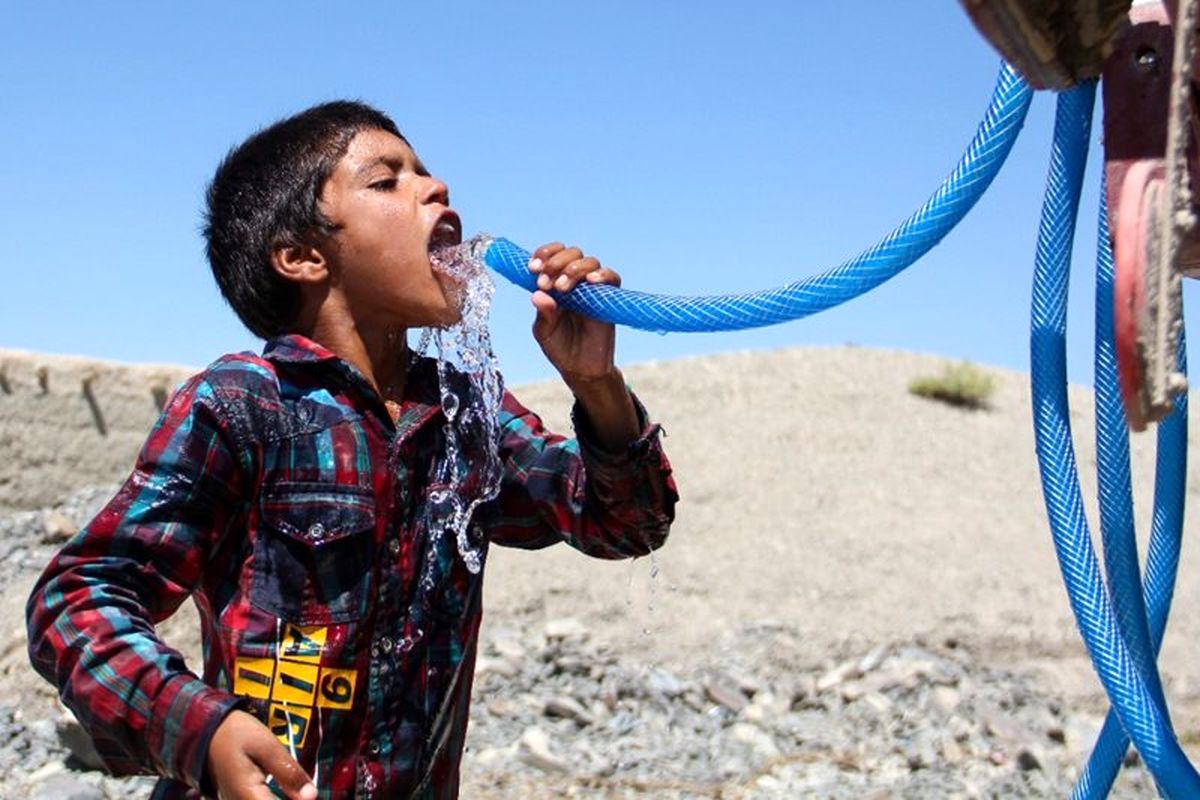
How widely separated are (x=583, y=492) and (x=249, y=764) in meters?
0.78

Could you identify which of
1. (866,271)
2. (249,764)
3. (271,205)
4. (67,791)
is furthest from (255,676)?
(67,791)

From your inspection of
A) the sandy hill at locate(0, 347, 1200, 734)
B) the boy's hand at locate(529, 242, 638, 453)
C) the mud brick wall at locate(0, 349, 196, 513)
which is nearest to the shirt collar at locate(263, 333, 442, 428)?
the boy's hand at locate(529, 242, 638, 453)

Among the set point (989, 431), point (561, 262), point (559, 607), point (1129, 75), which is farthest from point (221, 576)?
point (989, 431)

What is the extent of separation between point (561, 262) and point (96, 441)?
8476 mm

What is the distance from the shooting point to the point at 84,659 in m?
2.07

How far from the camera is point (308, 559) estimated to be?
2.29m

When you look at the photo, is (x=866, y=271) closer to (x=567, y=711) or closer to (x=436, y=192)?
(x=436, y=192)

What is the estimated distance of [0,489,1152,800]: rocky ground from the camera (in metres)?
5.97

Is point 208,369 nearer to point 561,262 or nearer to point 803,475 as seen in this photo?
point 561,262

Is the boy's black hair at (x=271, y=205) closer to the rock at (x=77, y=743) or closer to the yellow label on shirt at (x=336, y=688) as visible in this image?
the yellow label on shirt at (x=336, y=688)

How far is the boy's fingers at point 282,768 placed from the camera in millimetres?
1926

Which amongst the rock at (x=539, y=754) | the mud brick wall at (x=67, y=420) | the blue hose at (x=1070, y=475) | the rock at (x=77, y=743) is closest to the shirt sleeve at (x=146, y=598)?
the blue hose at (x=1070, y=475)

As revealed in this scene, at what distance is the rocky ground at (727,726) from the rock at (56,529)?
2.16 feet

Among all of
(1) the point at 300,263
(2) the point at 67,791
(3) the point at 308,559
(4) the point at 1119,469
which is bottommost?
(2) the point at 67,791
